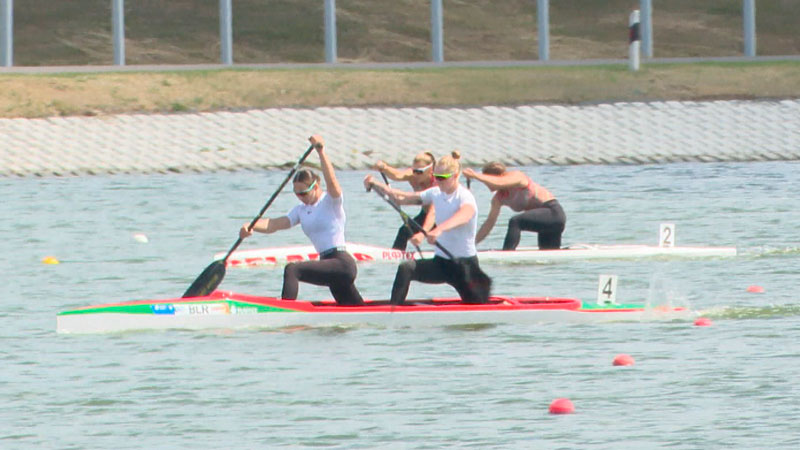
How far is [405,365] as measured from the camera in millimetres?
16938

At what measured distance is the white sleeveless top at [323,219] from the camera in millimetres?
19000

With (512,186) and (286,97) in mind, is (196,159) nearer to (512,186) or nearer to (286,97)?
(286,97)

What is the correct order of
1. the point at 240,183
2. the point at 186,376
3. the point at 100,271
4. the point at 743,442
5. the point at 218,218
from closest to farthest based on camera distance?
the point at 743,442 → the point at 186,376 → the point at 100,271 → the point at 218,218 → the point at 240,183

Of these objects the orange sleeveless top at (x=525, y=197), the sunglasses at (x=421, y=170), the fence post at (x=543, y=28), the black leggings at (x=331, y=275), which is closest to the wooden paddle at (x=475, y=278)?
the black leggings at (x=331, y=275)

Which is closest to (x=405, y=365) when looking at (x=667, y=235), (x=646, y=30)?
(x=667, y=235)

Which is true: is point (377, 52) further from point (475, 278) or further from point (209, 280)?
point (475, 278)

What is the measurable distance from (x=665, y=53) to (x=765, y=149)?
9564 mm

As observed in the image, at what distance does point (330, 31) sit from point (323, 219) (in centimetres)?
2357

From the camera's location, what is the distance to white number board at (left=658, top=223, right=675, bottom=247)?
80.3ft

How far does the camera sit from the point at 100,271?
78.5ft

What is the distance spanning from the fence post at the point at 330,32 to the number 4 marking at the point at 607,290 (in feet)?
76.4

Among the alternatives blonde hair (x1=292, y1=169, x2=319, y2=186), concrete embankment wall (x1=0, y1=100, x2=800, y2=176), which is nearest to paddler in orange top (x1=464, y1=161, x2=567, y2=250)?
blonde hair (x1=292, y1=169, x2=319, y2=186)

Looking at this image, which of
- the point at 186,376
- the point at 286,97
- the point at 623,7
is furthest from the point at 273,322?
the point at 623,7

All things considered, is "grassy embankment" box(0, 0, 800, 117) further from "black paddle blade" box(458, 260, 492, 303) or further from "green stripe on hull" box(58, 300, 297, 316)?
"black paddle blade" box(458, 260, 492, 303)
